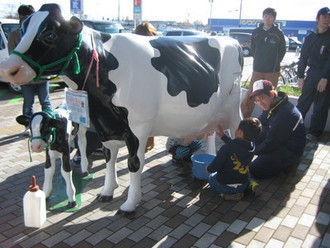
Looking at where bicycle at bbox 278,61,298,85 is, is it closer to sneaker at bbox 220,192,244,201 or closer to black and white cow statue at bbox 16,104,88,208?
sneaker at bbox 220,192,244,201

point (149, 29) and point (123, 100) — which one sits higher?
point (149, 29)

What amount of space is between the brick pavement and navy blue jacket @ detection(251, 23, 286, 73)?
89.4 inches

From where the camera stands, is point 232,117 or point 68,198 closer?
point 68,198

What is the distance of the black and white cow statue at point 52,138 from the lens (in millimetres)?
2865

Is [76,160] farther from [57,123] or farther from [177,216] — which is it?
[177,216]

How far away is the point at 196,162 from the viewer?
387 centimetres

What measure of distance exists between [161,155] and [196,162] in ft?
3.69

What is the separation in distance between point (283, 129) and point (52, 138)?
102 inches

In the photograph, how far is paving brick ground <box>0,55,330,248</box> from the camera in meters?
2.82

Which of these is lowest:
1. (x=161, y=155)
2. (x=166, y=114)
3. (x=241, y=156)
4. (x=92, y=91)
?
(x=161, y=155)

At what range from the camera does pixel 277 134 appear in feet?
12.9

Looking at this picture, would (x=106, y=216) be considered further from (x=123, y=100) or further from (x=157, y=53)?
(x=157, y=53)

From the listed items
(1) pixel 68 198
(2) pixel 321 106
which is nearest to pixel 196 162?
(1) pixel 68 198

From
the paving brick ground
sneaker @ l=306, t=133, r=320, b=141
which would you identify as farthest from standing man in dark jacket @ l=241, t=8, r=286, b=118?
the paving brick ground
